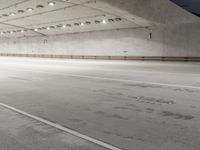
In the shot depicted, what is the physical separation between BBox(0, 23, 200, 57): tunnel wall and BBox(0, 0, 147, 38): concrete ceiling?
→ 1.16 meters

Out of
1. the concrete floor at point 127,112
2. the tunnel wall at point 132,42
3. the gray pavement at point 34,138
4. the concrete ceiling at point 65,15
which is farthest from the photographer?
the tunnel wall at point 132,42

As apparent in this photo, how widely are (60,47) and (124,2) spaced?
79.4ft

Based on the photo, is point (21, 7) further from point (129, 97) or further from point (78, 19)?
point (129, 97)

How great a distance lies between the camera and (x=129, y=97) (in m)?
9.05

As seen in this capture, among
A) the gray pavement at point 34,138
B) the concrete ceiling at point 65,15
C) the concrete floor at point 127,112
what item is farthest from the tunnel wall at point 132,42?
the gray pavement at point 34,138

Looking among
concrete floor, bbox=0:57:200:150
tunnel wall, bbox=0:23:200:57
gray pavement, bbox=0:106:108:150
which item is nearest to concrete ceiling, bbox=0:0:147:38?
tunnel wall, bbox=0:23:200:57

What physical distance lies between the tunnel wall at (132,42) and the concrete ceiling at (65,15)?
1163 mm

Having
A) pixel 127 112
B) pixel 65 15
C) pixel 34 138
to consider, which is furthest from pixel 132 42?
pixel 34 138

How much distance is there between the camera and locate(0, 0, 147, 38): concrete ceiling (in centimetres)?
2506

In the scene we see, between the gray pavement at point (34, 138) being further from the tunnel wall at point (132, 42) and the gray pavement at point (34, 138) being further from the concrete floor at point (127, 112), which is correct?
the tunnel wall at point (132, 42)

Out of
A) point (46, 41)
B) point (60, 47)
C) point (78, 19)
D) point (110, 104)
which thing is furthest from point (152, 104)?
point (46, 41)

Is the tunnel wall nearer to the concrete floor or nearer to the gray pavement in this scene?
the concrete floor

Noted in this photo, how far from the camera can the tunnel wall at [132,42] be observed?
27.7m

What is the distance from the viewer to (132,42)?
33500mm
